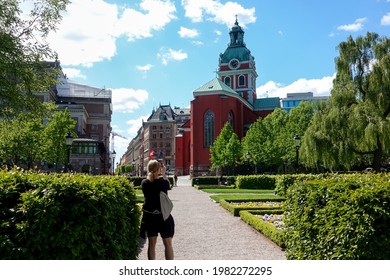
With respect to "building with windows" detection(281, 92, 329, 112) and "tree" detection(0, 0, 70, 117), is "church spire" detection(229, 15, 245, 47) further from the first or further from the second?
"tree" detection(0, 0, 70, 117)

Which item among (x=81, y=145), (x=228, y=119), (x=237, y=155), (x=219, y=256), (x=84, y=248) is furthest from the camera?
(x=228, y=119)

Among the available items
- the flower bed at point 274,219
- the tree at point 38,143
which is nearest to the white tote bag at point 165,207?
the flower bed at point 274,219

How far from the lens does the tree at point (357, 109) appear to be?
27.0m

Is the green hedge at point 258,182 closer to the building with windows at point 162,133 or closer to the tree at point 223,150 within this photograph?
the tree at point 223,150

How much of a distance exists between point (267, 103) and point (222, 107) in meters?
19.3

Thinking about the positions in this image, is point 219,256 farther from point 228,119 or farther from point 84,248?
point 228,119

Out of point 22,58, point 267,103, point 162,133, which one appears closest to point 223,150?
point 267,103

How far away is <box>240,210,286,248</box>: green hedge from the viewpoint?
952 cm

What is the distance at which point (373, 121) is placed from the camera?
26.9 m

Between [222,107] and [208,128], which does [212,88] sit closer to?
[222,107]

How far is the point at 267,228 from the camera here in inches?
433

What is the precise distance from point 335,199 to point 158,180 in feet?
9.24

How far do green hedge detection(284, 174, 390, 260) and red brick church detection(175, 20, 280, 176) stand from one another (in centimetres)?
6130
